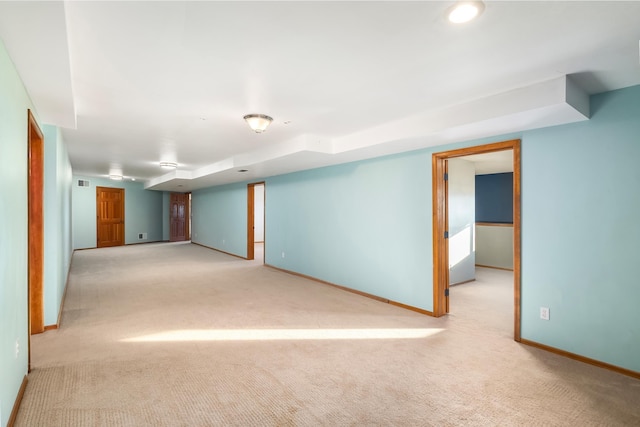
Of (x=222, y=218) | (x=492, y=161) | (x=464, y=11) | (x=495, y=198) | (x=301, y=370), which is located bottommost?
(x=301, y=370)

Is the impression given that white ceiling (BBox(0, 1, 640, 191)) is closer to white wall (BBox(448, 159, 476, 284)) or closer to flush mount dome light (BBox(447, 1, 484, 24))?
flush mount dome light (BBox(447, 1, 484, 24))

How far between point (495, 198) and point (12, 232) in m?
7.90

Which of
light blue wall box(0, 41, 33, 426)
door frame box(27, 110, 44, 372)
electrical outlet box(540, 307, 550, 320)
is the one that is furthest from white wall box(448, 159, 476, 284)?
door frame box(27, 110, 44, 372)

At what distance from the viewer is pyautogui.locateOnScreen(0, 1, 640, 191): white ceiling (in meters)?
1.69

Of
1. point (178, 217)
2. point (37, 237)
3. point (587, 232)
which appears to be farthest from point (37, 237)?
point (178, 217)

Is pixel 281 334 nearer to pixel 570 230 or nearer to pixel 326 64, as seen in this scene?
pixel 326 64

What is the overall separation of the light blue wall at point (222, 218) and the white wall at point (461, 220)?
5117 mm

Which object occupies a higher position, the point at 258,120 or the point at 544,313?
the point at 258,120

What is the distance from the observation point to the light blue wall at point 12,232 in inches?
70.0

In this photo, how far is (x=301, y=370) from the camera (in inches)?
102

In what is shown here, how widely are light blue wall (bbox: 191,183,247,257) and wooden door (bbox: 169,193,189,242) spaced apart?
3.68ft

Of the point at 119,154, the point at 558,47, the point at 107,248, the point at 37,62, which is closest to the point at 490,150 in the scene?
the point at 558,47

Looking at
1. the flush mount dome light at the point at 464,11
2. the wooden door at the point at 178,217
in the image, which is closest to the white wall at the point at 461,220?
the flush mount dome light at the point at 464,11

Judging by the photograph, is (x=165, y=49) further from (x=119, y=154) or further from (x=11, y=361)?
(x=119, y=154)
